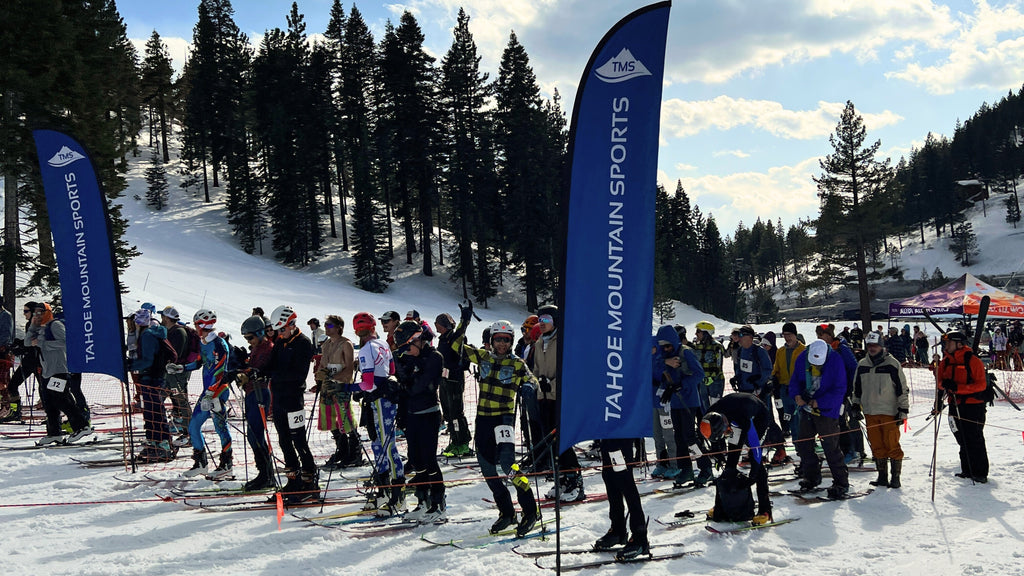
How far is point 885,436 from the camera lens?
27.8 feet

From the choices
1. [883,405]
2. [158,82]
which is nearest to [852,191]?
[883,405]

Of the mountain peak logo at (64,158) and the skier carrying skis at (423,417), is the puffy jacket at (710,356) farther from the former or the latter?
the mountain peak logo at (64,158)

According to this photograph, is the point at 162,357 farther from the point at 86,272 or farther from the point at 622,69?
the point at 622,69

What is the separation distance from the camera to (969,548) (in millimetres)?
6066

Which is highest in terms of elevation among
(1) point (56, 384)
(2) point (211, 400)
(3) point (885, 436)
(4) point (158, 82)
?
(4) point (158, 82)

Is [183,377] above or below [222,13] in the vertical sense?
below

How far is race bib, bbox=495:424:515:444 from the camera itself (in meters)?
6.31

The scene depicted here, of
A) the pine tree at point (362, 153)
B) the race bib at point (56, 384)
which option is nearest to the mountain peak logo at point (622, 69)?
the race bib at point (56, 384)

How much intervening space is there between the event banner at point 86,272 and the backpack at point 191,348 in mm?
1040

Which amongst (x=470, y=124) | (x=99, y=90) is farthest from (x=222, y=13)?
(x=99, y=90)

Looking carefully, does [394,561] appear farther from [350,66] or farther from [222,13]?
[222,13]

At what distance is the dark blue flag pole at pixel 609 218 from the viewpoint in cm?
498

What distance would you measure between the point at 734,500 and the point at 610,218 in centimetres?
346

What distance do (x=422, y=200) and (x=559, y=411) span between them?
3827 cm
